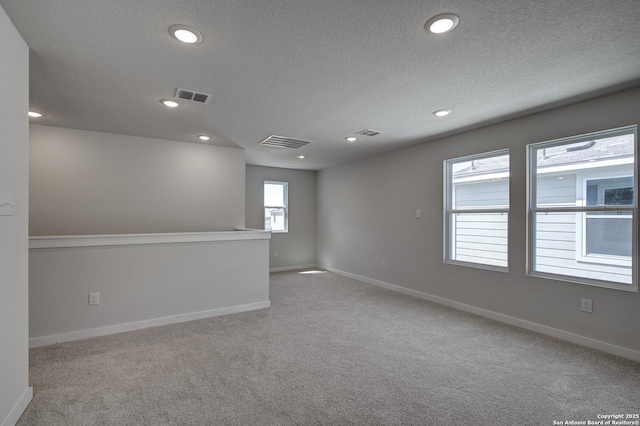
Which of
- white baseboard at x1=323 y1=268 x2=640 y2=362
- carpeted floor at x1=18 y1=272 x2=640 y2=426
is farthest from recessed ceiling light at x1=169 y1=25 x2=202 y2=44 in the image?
white baseboard at x1=323 y1=268 x2=640 y2=362

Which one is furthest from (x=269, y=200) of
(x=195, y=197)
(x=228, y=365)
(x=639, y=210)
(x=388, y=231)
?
(x=639, y=210)

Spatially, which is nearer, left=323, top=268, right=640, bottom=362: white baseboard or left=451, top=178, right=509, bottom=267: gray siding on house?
left=323, top=268, right=640, bottom=362: white baseboard

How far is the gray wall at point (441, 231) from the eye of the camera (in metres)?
2.75

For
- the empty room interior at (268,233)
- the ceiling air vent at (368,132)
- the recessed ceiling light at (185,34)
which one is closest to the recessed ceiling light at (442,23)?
the empty room interior at (268,233)

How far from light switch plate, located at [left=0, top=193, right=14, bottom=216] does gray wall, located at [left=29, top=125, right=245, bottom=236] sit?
245 centimetres

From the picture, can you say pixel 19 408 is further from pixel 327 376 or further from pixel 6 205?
pixel 327 376

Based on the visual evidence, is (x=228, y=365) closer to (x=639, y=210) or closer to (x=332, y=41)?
(x=332, y=41)

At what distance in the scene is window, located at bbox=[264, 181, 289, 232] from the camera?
662 centimetres

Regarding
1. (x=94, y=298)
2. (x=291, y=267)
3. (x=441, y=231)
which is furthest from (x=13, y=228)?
(x=291, y=267)

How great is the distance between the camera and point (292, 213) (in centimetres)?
687

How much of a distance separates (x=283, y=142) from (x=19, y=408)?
12.1ft

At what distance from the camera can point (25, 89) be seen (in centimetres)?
193

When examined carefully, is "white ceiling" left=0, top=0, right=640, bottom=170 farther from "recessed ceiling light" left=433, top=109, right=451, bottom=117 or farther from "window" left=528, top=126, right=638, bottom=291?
"window" left=528, top=126, right=638, bottom=291

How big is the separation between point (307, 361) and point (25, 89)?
9.06 ft
